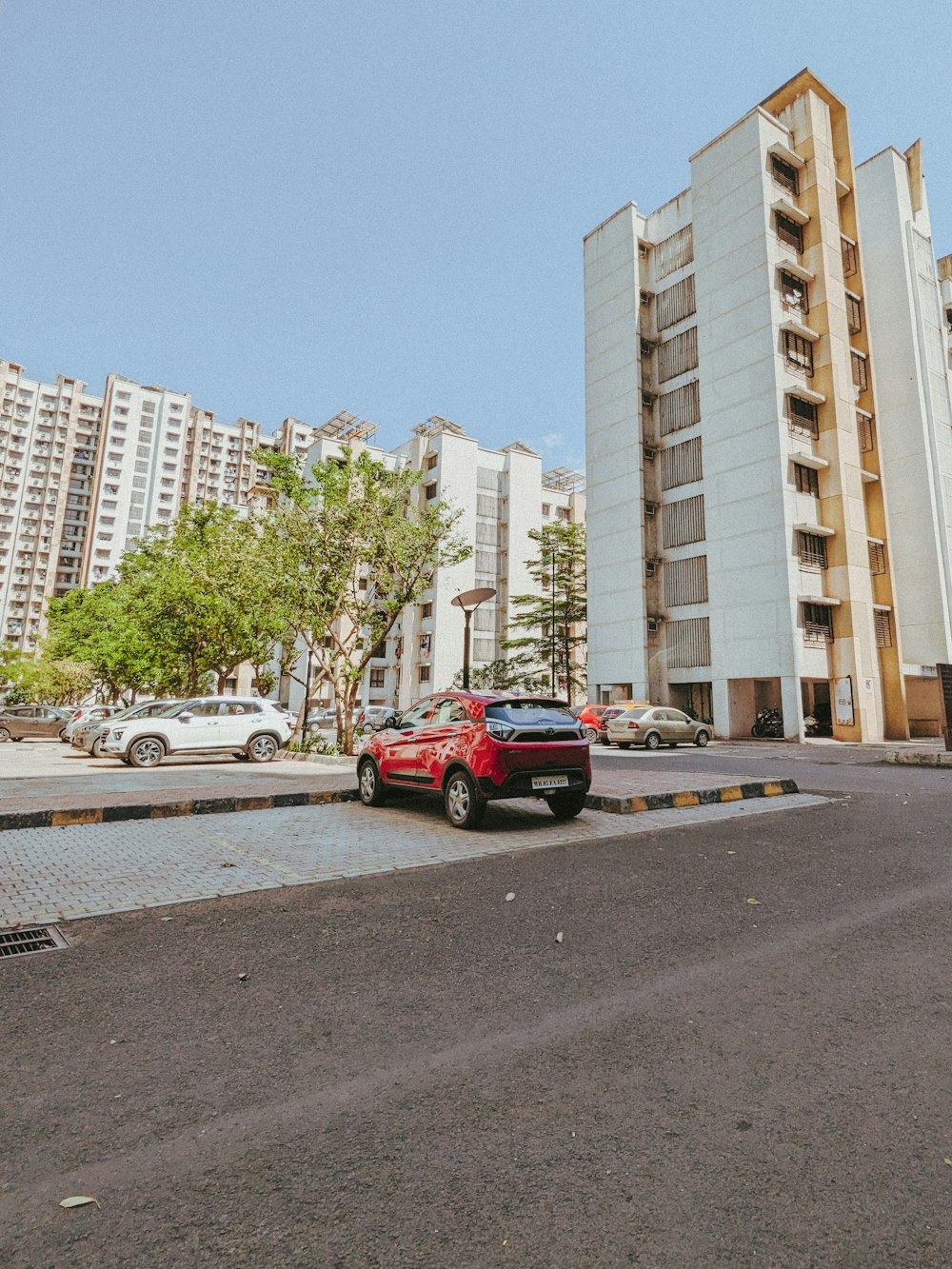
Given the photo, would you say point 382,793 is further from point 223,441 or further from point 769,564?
point 223,441

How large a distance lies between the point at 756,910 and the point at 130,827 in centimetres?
685

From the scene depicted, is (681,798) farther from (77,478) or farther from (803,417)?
(77,478)

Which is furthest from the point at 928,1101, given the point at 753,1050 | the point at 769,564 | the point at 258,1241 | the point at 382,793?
the point at 769,564

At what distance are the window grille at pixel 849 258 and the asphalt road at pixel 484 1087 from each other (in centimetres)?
4367

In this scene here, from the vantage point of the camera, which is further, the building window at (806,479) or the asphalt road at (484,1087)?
the building window at (806,479)

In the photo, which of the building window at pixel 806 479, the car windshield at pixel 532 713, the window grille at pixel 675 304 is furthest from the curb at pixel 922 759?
the window grille at pixel 675 304

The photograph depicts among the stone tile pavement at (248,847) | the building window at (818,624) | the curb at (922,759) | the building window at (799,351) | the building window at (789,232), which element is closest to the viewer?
the stone tile pavement at (248,847)

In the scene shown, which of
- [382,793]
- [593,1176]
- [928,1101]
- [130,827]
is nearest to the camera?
[593,1176]

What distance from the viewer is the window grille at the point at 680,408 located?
1484 inches

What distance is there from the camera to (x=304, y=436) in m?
109

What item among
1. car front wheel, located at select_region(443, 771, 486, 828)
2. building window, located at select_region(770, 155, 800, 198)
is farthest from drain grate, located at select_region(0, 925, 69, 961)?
building window, located at select_region(770, 155, 800, 198)

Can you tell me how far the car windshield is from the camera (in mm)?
7879

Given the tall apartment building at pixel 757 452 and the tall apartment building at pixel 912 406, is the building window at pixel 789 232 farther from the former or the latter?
the tall apartment building at pixel 912 406

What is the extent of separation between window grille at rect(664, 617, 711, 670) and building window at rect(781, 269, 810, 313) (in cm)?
1699
